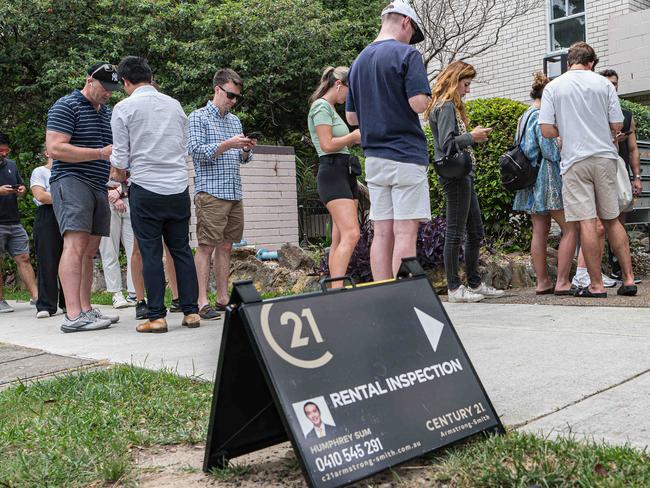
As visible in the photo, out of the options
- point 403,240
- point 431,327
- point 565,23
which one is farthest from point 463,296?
point 565,23

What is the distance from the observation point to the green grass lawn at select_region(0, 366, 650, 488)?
6.36ft

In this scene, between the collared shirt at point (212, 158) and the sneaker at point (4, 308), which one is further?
the sneaker at point (4, 308)

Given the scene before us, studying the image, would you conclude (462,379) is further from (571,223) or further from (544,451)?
(571,223)

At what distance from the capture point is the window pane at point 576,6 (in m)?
12.2

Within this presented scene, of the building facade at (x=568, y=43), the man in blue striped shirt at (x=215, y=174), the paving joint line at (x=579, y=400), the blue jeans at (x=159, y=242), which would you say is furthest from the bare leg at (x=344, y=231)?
the building facade at (x=568, y=43)

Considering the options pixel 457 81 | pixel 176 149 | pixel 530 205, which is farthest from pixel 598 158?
pixel 176 149

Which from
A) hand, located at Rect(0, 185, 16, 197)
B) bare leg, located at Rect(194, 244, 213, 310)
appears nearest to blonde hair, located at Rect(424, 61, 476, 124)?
bare leg, located at Rect(194, 244, 213, 310)

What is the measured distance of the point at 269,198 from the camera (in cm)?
1052

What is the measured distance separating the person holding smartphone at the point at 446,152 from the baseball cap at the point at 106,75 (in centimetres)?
244

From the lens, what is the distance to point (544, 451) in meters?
2.05

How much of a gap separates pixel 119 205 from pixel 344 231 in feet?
9.83

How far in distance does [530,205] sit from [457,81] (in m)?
1.31

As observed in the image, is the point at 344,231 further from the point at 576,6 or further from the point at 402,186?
the point at 576,6

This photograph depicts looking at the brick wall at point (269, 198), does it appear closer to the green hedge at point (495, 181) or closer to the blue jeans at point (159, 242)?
the green hedge at point (495, 181)
